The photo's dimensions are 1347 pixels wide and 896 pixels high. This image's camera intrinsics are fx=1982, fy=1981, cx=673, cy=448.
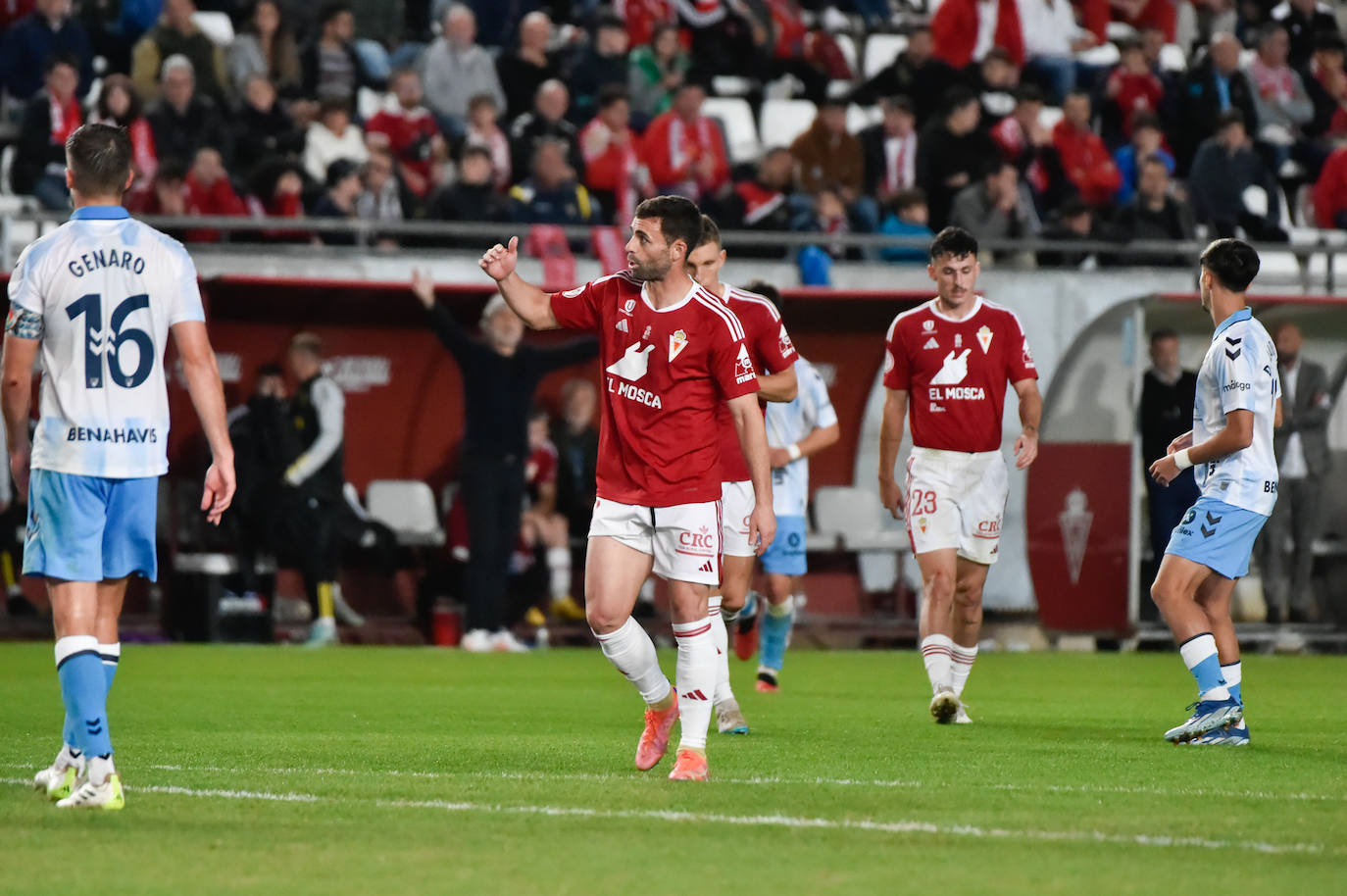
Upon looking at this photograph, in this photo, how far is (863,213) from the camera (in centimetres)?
1975

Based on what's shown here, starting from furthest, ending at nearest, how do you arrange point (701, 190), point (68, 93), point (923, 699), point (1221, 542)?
point (701, 190) → point (68, 93) → point (923, 699) → point (1221, 542)

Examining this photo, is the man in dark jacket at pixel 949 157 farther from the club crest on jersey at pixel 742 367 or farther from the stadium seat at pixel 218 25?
the club crest on jersey at pixel 742 367

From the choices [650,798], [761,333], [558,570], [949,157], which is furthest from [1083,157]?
[650,798]

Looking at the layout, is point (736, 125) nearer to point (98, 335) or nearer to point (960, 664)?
point (960, 664)

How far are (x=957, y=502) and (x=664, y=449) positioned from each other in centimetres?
322

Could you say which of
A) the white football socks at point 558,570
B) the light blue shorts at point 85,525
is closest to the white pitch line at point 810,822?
the light blue shorts at point 85,525

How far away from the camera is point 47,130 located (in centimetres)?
1789

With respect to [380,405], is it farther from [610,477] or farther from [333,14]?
[610,477]

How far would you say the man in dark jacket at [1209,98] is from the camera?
75.3 feet

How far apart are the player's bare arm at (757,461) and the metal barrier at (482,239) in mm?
9413

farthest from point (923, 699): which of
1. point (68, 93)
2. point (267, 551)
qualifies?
point (68, 93)

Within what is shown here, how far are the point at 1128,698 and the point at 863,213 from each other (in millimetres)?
8212

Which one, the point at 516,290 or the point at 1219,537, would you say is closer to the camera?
the point at 516,290

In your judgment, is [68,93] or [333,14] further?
[333,14]
